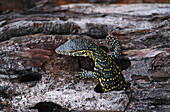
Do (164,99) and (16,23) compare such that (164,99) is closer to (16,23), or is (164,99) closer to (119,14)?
(119,14)

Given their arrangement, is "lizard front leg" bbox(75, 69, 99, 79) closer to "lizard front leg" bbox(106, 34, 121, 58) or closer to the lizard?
the lizard

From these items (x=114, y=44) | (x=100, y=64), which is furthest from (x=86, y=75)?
(x=114, y=44)

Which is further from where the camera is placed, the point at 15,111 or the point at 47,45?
the point at 47,45

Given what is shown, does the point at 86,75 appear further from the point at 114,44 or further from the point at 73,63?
the point at 114,44

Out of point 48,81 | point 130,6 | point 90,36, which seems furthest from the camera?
point 130,6

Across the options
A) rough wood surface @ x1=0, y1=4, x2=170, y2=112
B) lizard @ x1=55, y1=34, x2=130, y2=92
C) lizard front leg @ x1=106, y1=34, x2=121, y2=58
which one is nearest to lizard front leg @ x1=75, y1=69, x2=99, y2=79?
lizard @ x1=55, y1=34, x2=130, y2=92

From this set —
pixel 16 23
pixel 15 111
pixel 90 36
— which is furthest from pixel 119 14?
pixel 15 111

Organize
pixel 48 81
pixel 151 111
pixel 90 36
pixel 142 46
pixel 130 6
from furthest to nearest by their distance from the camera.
Answer: pixel 130 6
pixel 90 36
pixel 142 46
pixel 48 81
pixel 151 111

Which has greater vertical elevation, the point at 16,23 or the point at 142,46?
the point at 16,23

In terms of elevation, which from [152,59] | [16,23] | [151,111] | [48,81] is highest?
[16,23]
